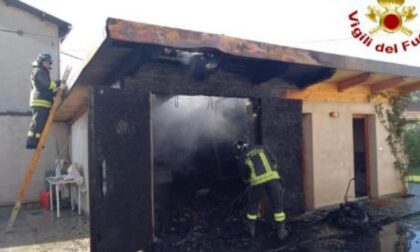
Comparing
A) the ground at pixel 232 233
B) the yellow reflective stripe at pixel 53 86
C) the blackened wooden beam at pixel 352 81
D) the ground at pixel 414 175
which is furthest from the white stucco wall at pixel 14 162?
the ground at pixel 414 175

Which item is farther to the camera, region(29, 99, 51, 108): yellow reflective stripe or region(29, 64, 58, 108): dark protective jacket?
region(29, 99, 51, 108): yellow reflective stripe

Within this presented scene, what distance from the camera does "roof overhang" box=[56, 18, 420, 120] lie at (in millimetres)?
4520

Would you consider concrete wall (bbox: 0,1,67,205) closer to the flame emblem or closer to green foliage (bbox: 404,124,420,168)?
the flame emblem

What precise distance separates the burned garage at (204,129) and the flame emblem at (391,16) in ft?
4.45

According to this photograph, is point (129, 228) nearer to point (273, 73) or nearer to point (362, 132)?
point (273, 73)

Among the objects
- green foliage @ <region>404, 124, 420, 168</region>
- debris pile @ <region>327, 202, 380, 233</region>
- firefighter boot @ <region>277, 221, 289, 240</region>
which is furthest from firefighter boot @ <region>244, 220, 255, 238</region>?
green foliage @ <region>404, 124, 420, 168</region>

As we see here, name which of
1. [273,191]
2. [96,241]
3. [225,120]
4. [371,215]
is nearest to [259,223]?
[273,191]

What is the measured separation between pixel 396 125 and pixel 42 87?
29.6 feet

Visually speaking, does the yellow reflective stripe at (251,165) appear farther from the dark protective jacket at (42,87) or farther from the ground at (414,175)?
the ground at (414,175)

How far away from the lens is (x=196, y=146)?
11.1m

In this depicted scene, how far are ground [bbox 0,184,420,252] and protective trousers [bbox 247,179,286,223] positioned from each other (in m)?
0.40

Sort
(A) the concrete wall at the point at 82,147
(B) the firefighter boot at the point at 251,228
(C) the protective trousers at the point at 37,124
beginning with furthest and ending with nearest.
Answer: (A) the concrete wall at the point at 82,147 < (C) the protective trousers at the point at 37,124 < (B) the firefighter boot at the point at 251,228

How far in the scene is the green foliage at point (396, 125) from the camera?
33.1ft

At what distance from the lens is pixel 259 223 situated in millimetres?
7328
